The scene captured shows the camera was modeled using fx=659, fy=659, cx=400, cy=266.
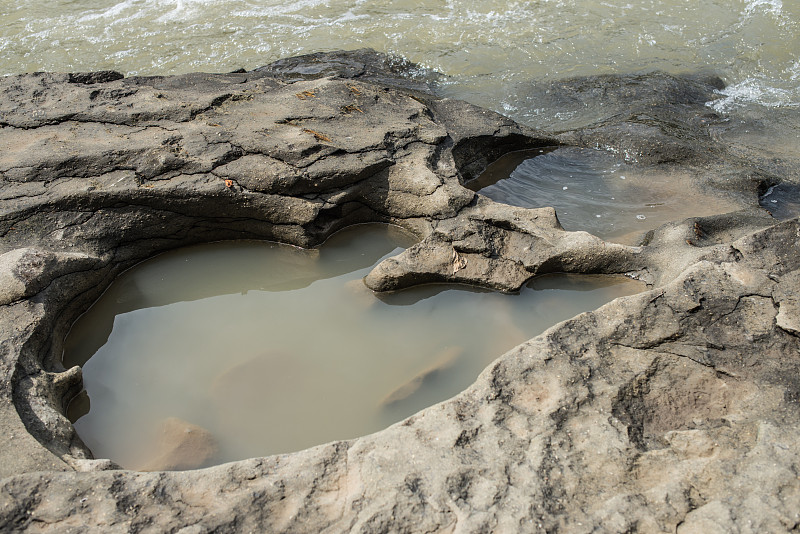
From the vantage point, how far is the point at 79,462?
8.29ft

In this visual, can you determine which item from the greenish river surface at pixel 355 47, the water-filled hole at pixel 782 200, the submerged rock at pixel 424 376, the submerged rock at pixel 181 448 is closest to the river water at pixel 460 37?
the greenish river surface at pixel 355 47

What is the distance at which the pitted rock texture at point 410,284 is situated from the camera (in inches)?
88.9

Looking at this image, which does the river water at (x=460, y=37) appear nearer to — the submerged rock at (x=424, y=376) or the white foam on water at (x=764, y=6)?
the white foam on water at (x=764, y=6)

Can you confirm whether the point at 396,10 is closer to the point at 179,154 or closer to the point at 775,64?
the point at 775,64

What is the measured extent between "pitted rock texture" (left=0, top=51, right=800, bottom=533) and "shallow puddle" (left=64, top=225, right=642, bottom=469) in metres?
0.14

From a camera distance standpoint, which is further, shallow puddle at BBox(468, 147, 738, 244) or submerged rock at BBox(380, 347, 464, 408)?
shallow puddle at BBox(468, 147, 738, 244)

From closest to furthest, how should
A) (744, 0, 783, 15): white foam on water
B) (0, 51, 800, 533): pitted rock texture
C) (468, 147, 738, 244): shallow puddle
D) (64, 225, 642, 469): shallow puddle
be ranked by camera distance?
(0, 51, 800, 533): pitted rock texture, (64, 225, 642, 469): shallow puddle, (468, 147, 738, 244): shallow puddle, (744, 0, 783, 15): white foam on water

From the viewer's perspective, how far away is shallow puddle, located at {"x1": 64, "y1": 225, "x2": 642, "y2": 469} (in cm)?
299

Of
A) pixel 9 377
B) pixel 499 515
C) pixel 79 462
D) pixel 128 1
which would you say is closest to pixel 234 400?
pixel 79 462

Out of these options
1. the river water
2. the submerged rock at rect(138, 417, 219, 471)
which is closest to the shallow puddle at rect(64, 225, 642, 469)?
the submerged rock at rect(138, 417, 219, 471)

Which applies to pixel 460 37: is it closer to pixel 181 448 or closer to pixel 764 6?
pixel 764 6

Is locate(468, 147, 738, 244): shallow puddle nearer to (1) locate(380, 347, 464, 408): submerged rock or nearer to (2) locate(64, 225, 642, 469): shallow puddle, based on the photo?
(2) locate(64, 225, 642, 469): shallow puddle

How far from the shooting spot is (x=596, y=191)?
4820 millimetres

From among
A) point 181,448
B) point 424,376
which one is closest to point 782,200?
point 424,376
